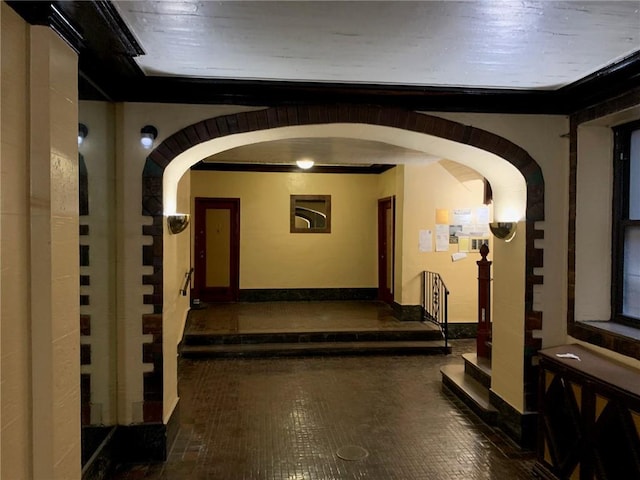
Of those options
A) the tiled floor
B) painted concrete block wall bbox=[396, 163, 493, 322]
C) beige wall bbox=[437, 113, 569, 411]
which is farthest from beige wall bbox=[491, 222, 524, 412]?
painted concrete block wall bbox=[396, 163, 493, 322]

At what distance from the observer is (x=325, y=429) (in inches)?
159

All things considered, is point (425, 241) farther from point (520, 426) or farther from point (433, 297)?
point (520, 426)

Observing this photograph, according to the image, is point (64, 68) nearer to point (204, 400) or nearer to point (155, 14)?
point (155, 14)

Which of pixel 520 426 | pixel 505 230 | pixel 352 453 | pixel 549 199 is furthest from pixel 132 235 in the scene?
pixel 520 426

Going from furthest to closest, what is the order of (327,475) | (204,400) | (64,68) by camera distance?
(204,400) → (327,475) → (64,68)

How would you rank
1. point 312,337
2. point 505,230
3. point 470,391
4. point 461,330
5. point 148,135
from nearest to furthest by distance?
point 148,135 < point 505,230 < point 470,391 < point 312,337 < point 461,330

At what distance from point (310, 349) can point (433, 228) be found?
9.43 feet

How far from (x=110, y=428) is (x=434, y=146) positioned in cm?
346

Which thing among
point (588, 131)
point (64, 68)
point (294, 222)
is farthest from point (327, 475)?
point (294, 222)

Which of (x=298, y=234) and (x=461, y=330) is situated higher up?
(x=298, y=234)

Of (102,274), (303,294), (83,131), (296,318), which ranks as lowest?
(296,318)

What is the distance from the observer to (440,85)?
133 inches

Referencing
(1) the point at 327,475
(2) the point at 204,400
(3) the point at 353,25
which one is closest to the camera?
(3) the point at 353,25

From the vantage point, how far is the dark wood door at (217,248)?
8.70 meters
